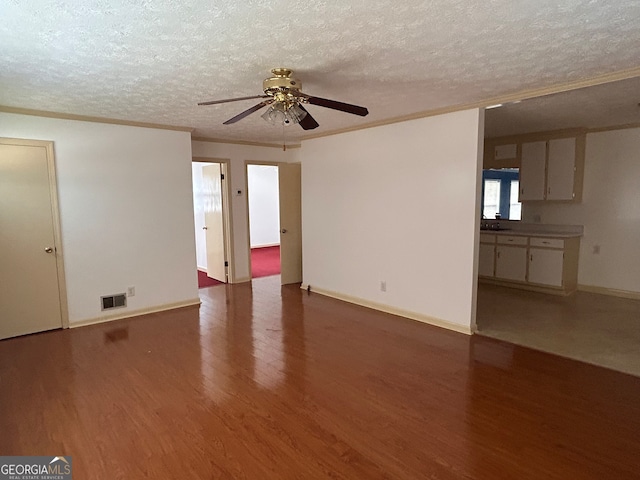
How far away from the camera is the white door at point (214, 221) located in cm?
645

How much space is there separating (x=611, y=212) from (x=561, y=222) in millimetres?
638

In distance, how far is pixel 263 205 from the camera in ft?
35.0

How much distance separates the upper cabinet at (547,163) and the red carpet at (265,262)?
4535mm

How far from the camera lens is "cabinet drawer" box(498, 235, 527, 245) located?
5727 mm

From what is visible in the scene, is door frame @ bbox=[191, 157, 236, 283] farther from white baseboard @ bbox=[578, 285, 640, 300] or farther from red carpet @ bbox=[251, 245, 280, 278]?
white baseboard @ bbox=[578, 285, 640, 300]

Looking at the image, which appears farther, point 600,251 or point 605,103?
point 600,251

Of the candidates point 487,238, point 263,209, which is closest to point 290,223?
point 487,238

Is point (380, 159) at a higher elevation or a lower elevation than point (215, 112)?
lower

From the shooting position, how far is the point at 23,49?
2.34 m

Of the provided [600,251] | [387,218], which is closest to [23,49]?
[387,218]

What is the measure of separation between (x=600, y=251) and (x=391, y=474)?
5.22 metres

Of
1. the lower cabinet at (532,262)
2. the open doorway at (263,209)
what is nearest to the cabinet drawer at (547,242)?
the lower cabinet at (532,262)

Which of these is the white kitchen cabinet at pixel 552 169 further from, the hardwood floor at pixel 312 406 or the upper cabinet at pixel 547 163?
the hardwood floor at pixel 312 406

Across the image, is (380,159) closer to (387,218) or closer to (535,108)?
(387,218)
